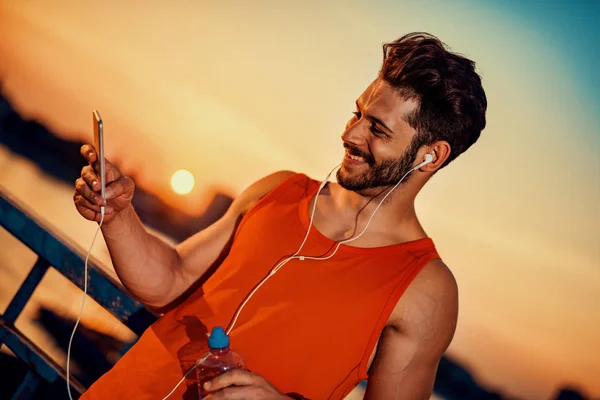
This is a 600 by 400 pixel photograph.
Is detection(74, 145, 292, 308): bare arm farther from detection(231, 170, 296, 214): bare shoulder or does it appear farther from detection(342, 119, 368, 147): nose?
detection(342, 119, 368, 147): nose

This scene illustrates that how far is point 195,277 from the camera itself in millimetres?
1785

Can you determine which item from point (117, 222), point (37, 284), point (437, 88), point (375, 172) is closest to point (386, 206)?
point (375, 172)

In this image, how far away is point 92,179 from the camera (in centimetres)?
139

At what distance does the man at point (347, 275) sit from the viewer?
5.11 ft

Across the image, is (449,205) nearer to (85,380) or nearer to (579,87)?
(579,87)

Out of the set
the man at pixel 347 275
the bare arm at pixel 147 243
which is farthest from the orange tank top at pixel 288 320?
the bare arm at pixel 147 243

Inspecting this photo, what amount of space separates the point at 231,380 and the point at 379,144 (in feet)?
2.43

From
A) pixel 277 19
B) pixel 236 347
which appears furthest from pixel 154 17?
pixel 236 347

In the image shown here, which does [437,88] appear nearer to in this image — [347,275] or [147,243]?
[347,275]

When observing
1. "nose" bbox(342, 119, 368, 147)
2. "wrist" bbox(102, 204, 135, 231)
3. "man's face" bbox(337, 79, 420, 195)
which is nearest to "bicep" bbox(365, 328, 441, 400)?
"man's face" bbox(337, 79, 420, 195)

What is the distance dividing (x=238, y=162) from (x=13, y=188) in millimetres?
796

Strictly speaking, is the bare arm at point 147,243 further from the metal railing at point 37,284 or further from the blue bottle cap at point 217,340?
the blue bottle cap at point 217,340

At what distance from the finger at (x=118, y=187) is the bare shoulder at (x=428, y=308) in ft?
2.59

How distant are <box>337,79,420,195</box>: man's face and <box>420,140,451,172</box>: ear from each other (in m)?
0.05
